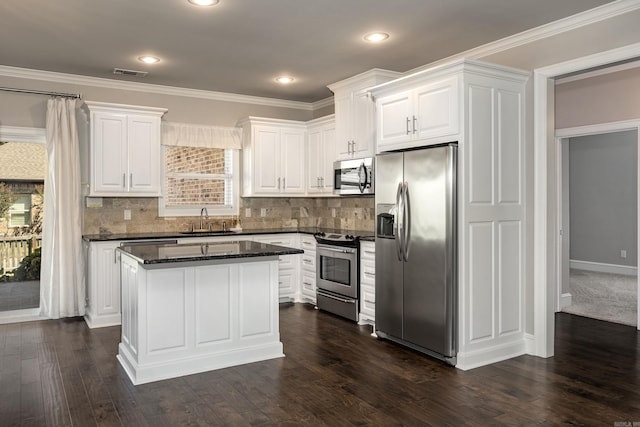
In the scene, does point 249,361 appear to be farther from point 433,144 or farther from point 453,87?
point 453,87

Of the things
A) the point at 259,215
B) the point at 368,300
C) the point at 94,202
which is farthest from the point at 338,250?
the point at 94,202

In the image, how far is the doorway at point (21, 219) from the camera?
5.47 m

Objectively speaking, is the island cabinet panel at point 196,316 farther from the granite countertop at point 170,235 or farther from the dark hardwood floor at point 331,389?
the granite countertop at point 170,235

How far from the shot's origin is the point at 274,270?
407cm

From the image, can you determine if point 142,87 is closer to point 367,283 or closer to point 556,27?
point 367,283

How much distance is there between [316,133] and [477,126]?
2.93m

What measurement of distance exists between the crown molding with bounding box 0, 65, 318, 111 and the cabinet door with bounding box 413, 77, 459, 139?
3128 mm

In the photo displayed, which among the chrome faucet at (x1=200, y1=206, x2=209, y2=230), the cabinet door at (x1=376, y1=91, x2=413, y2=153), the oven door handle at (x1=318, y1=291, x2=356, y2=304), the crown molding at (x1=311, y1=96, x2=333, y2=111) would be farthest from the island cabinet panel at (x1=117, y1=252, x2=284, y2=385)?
the crown molding at (x1=311, y1=96, x2=333, y2=111)

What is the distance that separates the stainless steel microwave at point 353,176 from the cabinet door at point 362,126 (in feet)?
0.34

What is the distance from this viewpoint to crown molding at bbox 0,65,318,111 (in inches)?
212

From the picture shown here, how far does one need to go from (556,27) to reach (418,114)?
4.09 ft

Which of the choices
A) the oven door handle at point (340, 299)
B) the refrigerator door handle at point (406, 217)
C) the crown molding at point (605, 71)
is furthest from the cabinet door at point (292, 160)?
the crown molding at point (605, 71)

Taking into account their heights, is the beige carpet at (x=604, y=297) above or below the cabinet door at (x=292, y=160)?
below

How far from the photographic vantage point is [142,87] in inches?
236
